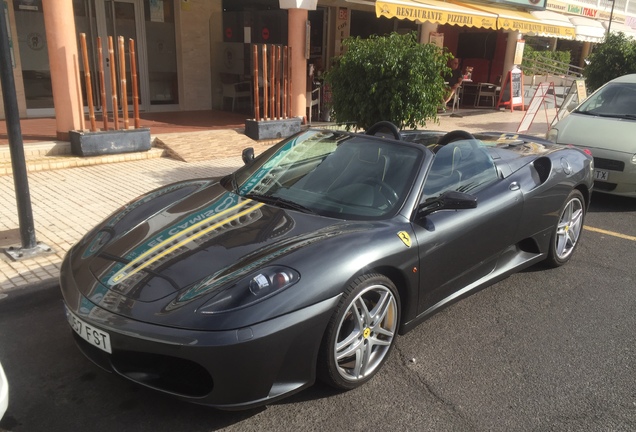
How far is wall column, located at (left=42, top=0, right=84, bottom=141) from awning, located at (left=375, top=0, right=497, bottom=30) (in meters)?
5.33

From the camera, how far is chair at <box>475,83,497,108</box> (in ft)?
57.4

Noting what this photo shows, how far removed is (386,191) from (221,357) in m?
1.62

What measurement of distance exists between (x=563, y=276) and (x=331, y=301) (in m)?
2.97

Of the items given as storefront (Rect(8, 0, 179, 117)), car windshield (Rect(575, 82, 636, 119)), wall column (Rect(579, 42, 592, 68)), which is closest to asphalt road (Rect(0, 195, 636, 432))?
car windshield (Rect(575, 82, 636, 119))

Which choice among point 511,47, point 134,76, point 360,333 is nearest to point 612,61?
point 511,47

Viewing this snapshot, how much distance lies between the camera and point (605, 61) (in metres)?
13.7

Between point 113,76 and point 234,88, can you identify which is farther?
point 234,88

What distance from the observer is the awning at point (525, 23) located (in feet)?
45.5

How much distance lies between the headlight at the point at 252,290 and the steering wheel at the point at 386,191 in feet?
3.31

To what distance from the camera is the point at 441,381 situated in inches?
126

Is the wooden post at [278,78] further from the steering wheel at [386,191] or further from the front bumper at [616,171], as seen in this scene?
the steering wheel at [386,191]

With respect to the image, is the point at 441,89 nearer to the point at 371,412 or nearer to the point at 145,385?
the point at 371,412

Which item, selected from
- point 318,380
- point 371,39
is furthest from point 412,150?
point 371,39

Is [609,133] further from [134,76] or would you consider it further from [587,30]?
[587,30]
